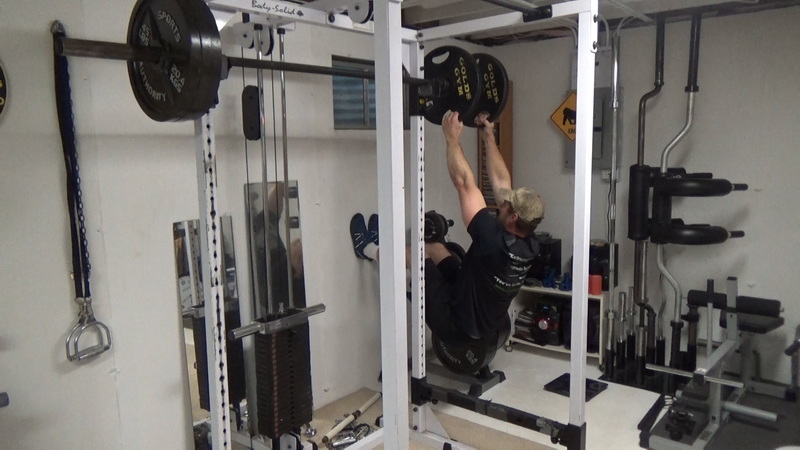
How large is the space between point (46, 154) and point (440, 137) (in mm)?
2329

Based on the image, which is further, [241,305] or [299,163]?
[299,163]

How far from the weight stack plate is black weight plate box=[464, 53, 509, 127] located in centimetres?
136

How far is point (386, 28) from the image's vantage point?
117 cm

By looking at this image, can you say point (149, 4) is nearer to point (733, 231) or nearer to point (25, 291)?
point (25, 291)

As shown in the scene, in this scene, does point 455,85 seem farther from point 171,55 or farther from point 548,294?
point 548,294

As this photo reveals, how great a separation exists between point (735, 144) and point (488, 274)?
1786 millimetres

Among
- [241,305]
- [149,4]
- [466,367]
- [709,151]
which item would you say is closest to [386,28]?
[149,4]

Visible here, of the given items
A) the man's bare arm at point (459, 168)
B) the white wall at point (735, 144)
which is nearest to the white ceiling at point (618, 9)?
the white wall at point (735, 144)

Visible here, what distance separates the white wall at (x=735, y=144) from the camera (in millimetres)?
3045

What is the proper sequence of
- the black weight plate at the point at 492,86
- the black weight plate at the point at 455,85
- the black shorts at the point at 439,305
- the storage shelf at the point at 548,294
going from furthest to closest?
the storage shelf at the point at 548,294 → the black shorts at the point at 439,305 → the black weight plate at the point at 492,86 → the black weight plate at the point at 455,85

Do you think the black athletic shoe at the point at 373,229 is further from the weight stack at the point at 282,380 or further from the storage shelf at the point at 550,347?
the storage shelf at the point at 550,347

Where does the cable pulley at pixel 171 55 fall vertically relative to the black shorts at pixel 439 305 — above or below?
above

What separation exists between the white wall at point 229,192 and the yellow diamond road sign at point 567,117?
14 centimetres

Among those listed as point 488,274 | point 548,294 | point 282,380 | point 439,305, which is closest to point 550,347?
point 548,294
